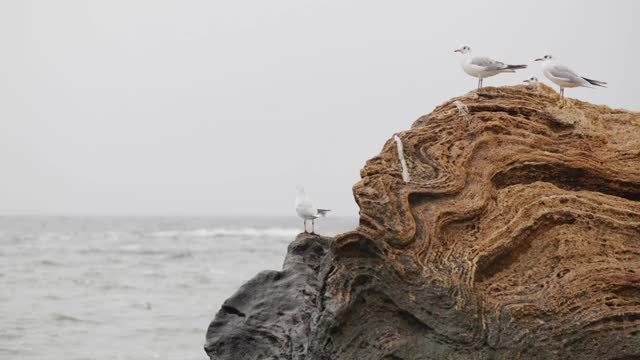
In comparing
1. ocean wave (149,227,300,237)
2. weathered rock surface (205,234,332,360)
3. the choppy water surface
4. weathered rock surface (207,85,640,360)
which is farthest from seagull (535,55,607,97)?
ocean wave (149,227,300,237)

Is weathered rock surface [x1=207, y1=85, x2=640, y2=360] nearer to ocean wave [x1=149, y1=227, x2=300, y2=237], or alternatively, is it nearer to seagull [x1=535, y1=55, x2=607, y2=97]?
seagull [x1=535, y1=55, x2=607, y2=97]

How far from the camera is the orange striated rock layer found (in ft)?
24.0

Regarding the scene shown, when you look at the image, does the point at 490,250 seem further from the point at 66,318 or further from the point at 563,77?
the point at 66,318

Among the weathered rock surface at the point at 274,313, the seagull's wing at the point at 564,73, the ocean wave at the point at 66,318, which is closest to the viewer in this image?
the weathered rock surface at the point at 274,313

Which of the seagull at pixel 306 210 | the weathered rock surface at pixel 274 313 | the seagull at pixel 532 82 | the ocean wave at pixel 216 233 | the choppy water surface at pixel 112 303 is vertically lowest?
the ocean wave at pixel 216 233

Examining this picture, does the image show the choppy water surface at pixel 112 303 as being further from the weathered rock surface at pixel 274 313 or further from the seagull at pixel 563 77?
the seagull at pixel 563 77

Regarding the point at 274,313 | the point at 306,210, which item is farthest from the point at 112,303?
the point at 274,313

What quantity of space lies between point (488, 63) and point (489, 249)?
127 inches

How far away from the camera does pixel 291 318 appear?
356 inches

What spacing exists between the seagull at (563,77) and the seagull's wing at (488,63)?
1.51 ft

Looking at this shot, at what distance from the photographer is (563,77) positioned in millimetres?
10094

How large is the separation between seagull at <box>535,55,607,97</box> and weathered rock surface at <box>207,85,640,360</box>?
3.51ft

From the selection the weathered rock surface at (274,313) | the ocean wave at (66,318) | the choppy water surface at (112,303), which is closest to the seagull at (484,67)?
the weathered rock surface at (274,313)

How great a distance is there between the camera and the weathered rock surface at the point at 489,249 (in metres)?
7.34
